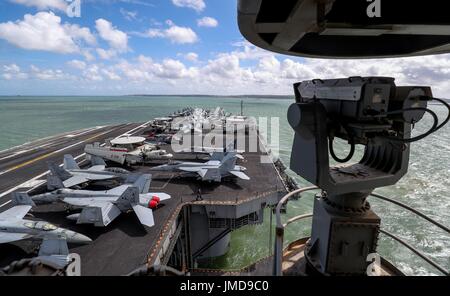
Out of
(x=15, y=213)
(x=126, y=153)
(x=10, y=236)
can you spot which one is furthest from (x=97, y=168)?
(x=10, y=236)

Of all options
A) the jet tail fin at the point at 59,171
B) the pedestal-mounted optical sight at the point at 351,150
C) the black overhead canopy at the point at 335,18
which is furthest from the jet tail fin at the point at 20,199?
the pedestal-mounted optical sight at the point at 351,150

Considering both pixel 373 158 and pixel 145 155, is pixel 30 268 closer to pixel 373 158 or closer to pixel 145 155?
pixel 373 158

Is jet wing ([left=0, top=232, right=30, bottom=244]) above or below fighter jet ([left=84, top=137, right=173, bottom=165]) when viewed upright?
below

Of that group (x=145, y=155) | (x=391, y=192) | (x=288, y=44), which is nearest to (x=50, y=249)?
(x=288, y=44)

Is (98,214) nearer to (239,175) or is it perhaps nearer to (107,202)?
(107,202)

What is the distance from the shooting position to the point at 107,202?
67.7 feet

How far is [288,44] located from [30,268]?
30.9 ft

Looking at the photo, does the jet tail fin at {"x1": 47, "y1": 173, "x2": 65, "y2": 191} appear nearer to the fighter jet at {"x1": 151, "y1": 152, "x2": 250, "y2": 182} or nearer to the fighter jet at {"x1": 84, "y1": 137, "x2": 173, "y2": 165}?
the fighter jet at {"x1": 84, "y1": 137, "x2": 173, "y2": 165}

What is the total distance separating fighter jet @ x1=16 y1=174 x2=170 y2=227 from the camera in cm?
1900

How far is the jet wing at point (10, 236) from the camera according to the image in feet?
52.7

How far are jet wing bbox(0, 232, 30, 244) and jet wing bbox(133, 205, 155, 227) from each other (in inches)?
287

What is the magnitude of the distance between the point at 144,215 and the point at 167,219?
213cm

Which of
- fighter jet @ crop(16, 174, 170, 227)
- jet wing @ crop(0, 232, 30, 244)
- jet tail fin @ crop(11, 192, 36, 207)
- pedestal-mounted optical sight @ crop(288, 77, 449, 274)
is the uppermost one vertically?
pedestal-mounted optical sight @ crop(288, 77, 449, 274)

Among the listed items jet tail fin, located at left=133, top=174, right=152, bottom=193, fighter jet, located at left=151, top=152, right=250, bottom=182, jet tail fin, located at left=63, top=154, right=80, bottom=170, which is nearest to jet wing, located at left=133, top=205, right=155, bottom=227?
jet tail fin, located at left=133, top=174, right=152, bottom=193
